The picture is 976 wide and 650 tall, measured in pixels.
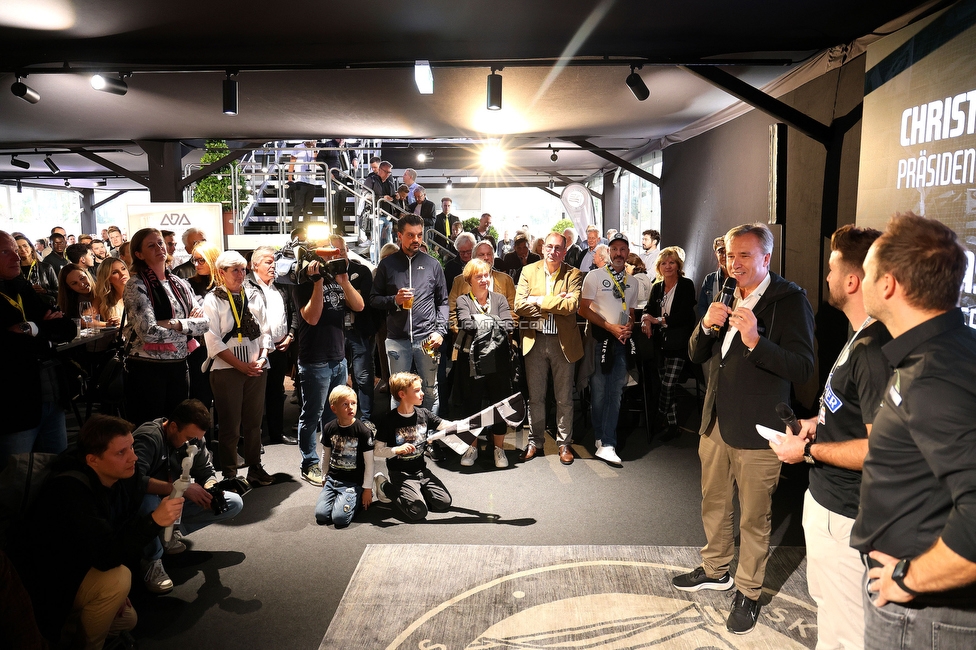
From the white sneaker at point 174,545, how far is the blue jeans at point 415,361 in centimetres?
198

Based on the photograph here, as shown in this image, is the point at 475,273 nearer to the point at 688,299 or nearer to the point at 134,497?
the point at 688,299

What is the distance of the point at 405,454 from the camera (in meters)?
4.11

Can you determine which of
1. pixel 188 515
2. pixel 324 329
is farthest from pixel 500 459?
pixel 188 515

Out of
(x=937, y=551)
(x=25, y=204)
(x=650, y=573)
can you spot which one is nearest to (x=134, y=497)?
(x=650, y=573)

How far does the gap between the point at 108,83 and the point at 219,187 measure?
226 inches

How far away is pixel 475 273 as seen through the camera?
4879mm

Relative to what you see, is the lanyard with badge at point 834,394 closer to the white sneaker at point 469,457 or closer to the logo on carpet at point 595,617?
the logo on carpet at point 595,617

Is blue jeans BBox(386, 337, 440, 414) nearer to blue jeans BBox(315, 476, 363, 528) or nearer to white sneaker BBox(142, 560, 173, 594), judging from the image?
blue jeans BBox(315, 476, 363, 528)

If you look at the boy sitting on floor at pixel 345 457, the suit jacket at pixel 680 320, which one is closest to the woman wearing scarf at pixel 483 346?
the boy sitting on floor at pixel 345 457

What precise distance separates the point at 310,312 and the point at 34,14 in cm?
274

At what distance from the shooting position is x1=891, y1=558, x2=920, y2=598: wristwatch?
1358 mm

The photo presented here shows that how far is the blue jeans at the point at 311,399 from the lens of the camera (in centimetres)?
463

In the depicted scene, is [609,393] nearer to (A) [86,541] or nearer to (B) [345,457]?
(B) [345,457]

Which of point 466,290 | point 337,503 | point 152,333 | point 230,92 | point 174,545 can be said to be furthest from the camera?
point 230,92
